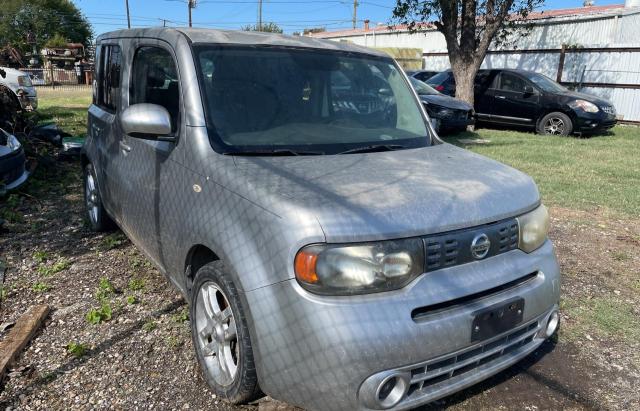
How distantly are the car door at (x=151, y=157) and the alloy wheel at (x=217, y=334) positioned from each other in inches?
20.6

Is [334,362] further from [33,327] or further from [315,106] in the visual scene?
[33,327]

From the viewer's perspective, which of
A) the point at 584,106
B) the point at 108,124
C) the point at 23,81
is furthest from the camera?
the point at 23,81

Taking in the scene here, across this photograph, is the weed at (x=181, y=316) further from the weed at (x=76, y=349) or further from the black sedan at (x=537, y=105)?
the black sedan at (x=537, y=105)

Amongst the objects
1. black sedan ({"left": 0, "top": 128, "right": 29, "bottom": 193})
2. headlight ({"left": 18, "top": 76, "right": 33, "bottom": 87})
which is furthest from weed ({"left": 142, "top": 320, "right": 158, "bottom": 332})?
headlight ({"left": 18, "top": 76, "right": 33, "bottom": 87})

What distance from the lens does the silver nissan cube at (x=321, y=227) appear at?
2002mm

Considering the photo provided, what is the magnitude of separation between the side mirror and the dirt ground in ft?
4.20

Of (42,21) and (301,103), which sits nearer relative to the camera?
(301,103)

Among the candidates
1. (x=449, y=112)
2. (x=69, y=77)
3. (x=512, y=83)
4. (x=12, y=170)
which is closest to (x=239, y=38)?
(x=12, y=170)

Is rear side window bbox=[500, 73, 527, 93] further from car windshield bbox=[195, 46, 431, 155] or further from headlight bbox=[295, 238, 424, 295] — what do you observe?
headlight bbox=[295, 238, 424, 295]

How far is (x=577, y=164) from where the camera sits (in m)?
8.75

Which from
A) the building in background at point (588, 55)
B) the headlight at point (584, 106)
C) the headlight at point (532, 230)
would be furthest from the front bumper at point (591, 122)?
the headlight at point (532, 230)

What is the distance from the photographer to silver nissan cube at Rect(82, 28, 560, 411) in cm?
200

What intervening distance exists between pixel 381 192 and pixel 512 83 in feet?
40.1

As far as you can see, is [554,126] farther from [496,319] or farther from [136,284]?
[496,319]
